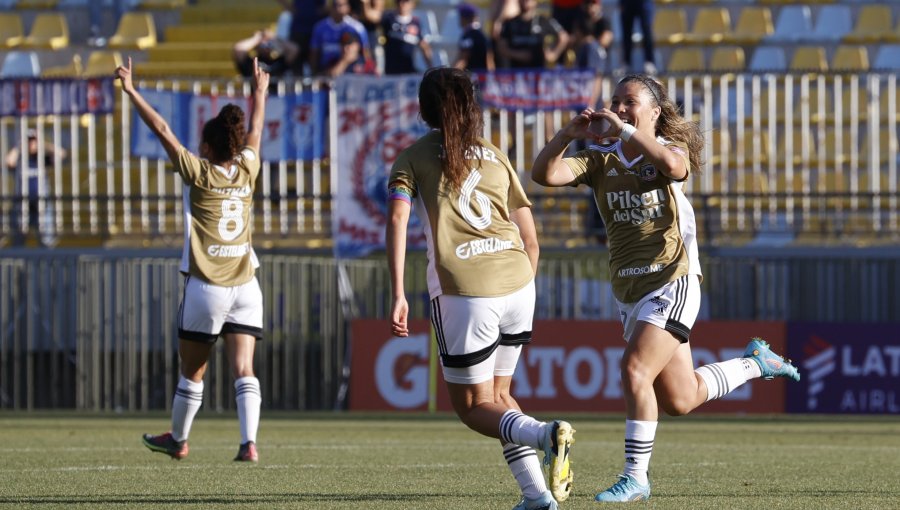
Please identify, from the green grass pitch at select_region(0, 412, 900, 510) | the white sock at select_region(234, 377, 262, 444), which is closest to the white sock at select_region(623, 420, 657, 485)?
the green grass pitch at select_region(0, 412, 900, 510)

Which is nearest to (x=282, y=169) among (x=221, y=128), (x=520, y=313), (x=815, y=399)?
(x=815, y=399)

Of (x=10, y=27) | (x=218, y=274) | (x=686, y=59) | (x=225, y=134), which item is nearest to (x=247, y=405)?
(x=218, y=274)

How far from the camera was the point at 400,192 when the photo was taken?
6.70m

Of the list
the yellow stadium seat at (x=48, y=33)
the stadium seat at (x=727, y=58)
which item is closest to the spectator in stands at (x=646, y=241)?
the stadium seat at (x=727, y=58)

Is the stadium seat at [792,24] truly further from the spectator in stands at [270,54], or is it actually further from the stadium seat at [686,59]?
the spectator in stands at [270,54]

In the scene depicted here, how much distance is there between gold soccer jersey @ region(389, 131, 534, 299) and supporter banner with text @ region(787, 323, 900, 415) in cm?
1013

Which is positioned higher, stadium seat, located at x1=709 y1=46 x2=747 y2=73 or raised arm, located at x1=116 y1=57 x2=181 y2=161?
stadium seat, located at x1=709 y1=46 x2=747 y2=73

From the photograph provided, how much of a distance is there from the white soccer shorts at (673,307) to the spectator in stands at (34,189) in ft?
39.2

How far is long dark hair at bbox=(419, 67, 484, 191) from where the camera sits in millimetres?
6691

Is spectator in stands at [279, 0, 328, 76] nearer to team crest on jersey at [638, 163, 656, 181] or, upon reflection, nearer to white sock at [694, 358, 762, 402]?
white sock at [694, 358, 762, 402]

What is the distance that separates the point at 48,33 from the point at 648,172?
1897 centimetres

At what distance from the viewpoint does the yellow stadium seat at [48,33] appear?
24.5m

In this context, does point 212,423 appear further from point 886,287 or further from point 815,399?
point 886,287

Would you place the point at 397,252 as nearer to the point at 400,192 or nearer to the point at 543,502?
the point at 400,192
